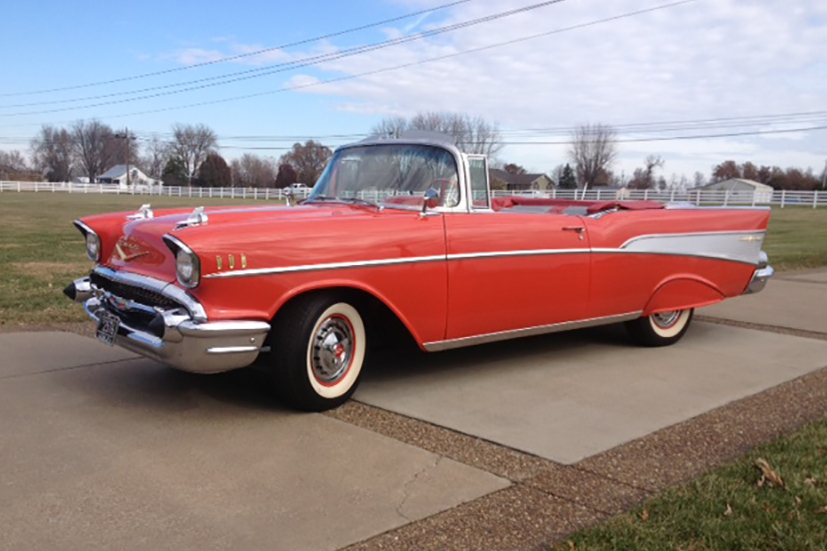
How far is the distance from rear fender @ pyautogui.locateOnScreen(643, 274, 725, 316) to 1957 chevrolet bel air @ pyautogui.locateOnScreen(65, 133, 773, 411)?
0.01 metres

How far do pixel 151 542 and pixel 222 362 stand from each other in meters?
1.19

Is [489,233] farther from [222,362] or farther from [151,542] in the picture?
[151,542]

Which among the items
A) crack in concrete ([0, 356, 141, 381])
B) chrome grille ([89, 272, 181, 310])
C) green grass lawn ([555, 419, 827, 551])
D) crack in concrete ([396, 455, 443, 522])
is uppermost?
chrome grille ([89, 272, 181, 310])

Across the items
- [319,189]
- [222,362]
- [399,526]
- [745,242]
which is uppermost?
[319,189]

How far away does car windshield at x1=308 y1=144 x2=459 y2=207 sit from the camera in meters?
5.09

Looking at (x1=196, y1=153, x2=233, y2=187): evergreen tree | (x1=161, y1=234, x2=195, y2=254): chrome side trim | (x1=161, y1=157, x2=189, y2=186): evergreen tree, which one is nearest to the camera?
(x1=161, y1=234, x2=195, y2=254): chrome side trim

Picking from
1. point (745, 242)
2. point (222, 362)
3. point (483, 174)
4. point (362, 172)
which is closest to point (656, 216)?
point (745, 242)

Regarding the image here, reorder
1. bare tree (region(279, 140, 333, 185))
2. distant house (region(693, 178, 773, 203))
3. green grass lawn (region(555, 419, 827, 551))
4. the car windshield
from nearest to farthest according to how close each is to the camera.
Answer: green grass lawn (region(555, 419, 827, 551)), the car windshield, distant house (region(693, 178, 773, 203)), bare tree (region(279, 140, 333, 185))

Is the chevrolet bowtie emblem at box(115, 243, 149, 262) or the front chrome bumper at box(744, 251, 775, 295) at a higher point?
the chevrolet bowtie emblem at box(115, 243, 149, 262)

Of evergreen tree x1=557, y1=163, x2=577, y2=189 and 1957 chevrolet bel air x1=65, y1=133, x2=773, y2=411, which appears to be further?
evergreen tree x1=557, y1=163, x2=577, y2=189

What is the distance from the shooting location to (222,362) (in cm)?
377

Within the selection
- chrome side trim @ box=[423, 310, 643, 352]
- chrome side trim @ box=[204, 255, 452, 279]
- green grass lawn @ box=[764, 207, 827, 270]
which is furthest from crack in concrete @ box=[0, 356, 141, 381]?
green grass lawn @ box=[764, 207, 827, 270]

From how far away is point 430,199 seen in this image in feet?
15.6

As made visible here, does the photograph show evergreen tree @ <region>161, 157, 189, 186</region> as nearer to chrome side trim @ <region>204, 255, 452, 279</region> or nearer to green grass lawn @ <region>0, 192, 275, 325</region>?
green grass lawn @ <region>0, 192, 275, 325</region>
